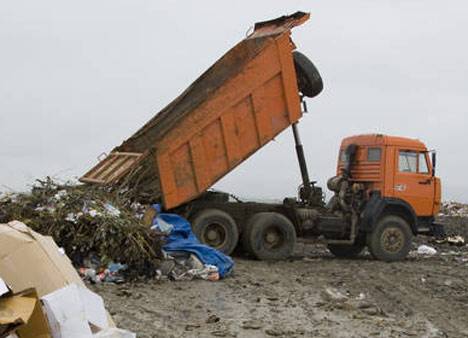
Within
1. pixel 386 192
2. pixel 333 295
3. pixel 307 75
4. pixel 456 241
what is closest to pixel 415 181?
pixel 386 192

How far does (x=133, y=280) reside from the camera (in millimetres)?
8523

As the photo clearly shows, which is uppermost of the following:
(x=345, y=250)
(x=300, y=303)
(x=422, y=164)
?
(x=422, y=164)

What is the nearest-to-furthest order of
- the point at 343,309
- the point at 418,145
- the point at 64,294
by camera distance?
1. the point at 64,294
2. the point at 343,309
3. the point at 418,145

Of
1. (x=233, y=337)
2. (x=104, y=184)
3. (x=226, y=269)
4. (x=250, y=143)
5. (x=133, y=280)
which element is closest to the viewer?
(x=233, y=337)

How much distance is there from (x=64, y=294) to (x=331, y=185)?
8.90 meters

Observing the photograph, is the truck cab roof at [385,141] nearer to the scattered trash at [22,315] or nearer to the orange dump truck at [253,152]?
the orange dump truck at [253,152]

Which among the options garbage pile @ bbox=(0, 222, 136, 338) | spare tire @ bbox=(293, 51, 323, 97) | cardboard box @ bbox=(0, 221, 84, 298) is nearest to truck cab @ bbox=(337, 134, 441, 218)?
spare tire @ bbox=(293, 51, 323, 97)

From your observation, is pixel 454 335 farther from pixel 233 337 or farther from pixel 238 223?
pixel 238 223

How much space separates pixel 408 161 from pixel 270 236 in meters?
2.82

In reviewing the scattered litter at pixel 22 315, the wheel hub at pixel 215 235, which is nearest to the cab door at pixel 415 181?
the wheel hub at pixel 215 235

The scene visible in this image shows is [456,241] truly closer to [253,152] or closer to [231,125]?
[253,152]

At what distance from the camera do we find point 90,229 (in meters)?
8.55

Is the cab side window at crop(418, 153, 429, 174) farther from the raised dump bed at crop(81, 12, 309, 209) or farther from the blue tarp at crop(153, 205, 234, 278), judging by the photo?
the blue tarp at crop(153, 205, 234, 278)

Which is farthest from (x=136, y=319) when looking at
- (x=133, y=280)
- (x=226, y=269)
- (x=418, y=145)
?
(x=418, y=145)
